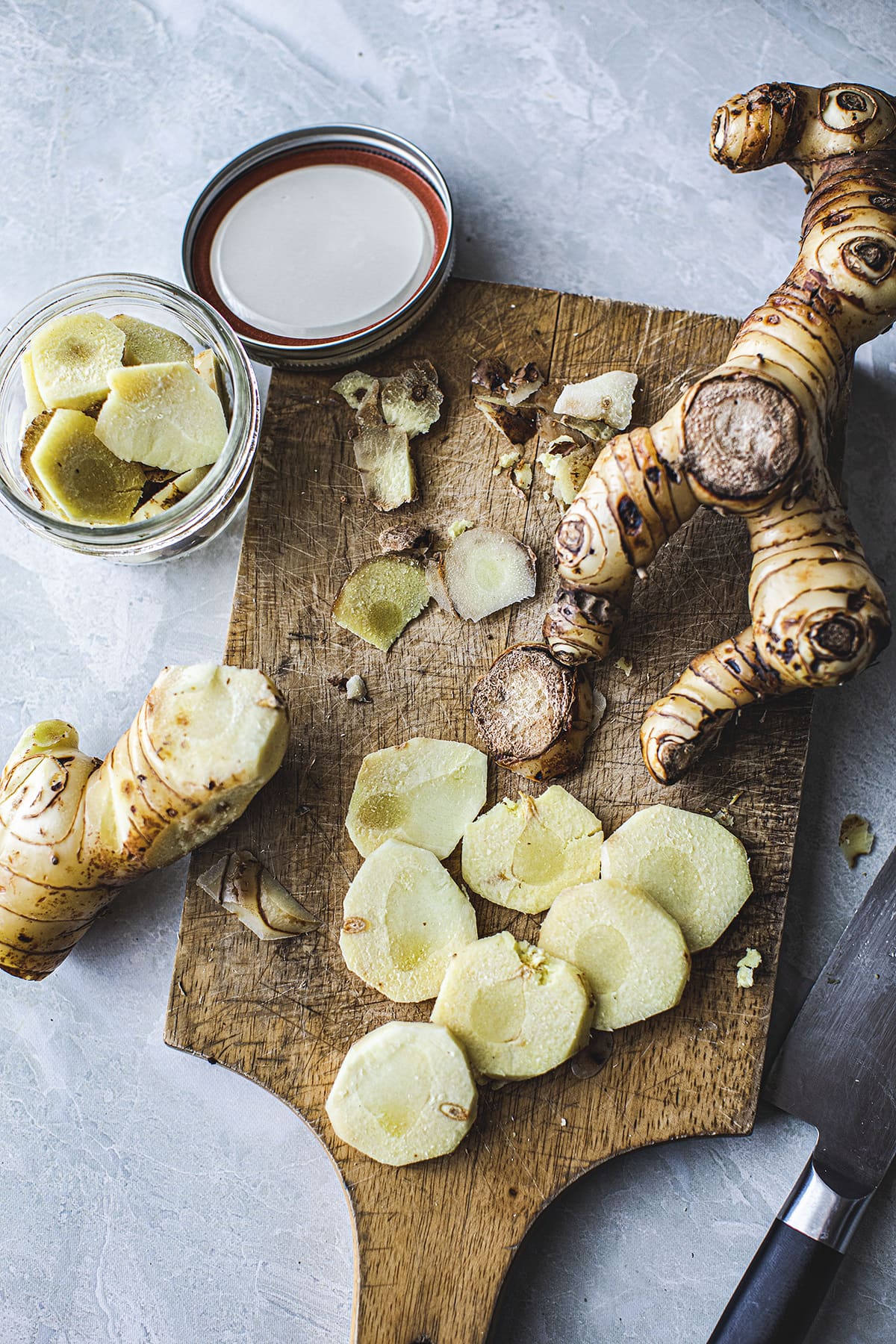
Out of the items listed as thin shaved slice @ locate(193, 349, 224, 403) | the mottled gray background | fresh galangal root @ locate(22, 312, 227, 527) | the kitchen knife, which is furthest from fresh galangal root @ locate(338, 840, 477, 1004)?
thin shaved slice @ locate(193, 349, 224, 403)

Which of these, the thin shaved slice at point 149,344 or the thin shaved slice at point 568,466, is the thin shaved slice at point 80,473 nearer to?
the thin shaved slice at point 149,344

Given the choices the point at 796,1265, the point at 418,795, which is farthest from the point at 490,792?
the point at 796,1265

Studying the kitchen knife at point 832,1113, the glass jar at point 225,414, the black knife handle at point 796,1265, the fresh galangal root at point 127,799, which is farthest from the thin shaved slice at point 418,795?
the black knife handle at point 796,1265

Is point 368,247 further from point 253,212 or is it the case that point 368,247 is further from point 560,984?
point 560,984

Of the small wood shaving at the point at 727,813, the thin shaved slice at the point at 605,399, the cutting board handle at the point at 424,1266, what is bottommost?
the cutting board handle at the point at 424,1266

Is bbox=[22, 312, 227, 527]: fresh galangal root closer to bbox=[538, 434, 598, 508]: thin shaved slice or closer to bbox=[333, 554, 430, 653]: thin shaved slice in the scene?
bbox=[333, 554, 430, 653]: thin shaved slice

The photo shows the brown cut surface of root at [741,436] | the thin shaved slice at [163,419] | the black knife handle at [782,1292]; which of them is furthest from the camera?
the thin shaved slice at [163,419]
